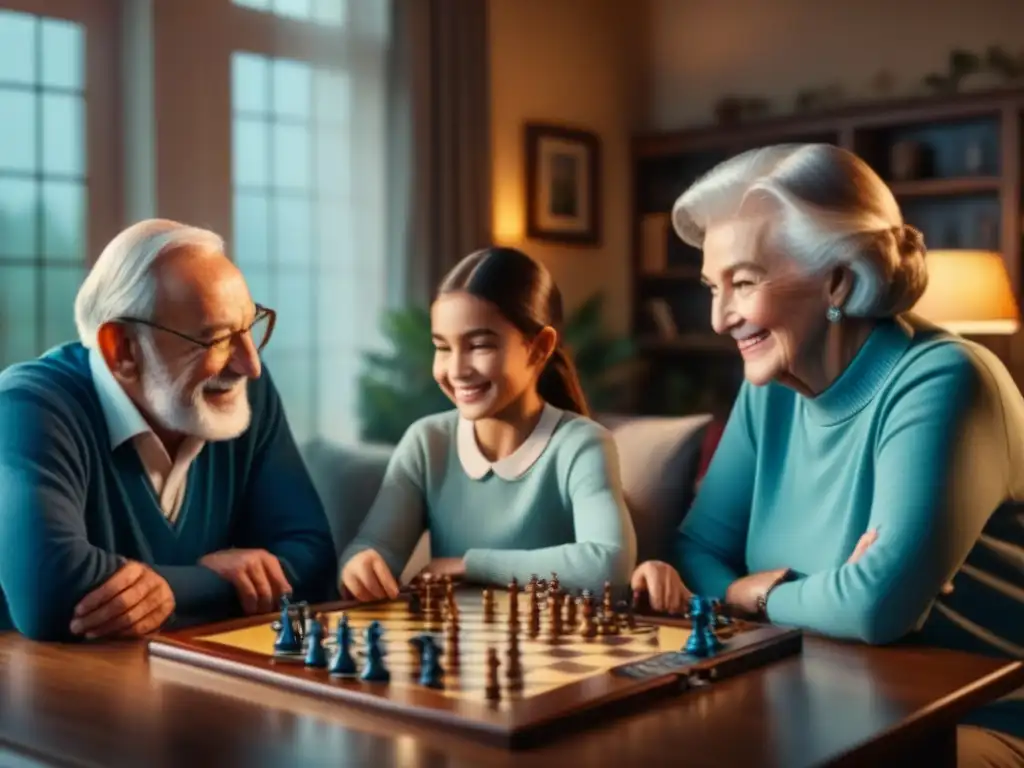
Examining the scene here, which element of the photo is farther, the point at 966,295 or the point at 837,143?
the point at 837,143

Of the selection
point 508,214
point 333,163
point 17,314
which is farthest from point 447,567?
point 508,214

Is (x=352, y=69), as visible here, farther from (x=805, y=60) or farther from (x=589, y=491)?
(x=589, y=491)

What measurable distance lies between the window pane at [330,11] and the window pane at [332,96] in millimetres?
191

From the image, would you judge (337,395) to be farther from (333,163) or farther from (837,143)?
(837,143)

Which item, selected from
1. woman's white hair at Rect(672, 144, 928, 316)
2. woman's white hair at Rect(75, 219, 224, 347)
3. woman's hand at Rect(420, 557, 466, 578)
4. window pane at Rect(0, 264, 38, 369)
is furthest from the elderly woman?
window pane at Rect(0, 264, 38, 369)

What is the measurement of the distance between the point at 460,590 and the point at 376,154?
334 cm

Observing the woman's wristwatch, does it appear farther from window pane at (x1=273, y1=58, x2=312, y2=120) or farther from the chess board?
window pane at (x1=273, y1=58, x2=312, y2=120)

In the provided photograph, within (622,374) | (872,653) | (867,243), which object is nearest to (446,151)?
(622,374)

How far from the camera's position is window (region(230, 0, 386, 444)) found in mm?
4625

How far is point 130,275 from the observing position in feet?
6.31

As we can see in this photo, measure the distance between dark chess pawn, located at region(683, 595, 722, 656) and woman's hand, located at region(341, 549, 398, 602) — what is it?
0.54m

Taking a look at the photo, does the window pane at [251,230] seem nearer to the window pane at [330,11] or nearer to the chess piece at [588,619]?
the window pane at [330,11]

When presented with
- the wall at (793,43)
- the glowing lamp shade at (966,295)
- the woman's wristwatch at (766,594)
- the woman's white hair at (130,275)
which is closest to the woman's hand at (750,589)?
the woman's wristwatch at (766,594)

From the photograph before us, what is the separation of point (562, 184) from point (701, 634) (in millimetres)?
4623
